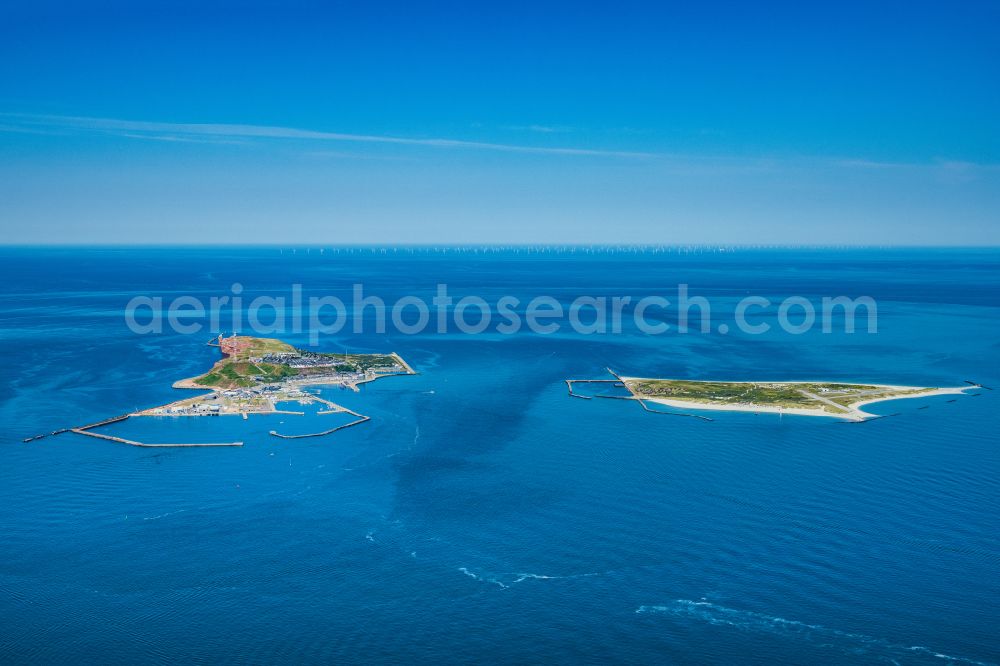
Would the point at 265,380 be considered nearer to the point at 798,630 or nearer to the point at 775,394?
the point at 775,394

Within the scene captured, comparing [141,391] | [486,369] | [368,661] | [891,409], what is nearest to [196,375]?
[141,391]

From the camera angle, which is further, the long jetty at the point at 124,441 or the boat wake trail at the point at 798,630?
the long jetty at the point at 124,441

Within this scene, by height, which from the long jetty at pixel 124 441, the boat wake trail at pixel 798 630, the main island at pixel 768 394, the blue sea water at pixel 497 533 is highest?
the main island at pixel 768 394

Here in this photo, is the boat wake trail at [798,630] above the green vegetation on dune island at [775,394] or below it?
below

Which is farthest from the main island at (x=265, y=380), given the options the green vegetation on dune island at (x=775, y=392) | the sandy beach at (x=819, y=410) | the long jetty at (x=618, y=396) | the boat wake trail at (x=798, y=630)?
the boat wake trail at (x=798, y=630)

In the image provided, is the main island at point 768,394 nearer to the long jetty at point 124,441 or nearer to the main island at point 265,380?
the main island at point 265,380

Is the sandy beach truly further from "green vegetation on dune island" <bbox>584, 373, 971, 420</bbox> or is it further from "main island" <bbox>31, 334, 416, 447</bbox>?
"main island" <bbox>31, 334, 416, 447</bbox>

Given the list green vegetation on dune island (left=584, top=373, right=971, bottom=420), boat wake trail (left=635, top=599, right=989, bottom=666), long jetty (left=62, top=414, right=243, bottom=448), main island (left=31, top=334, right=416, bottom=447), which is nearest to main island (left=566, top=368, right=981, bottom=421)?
green vegetation on dune island (left=584, top=373, right=971, bottom=420)
